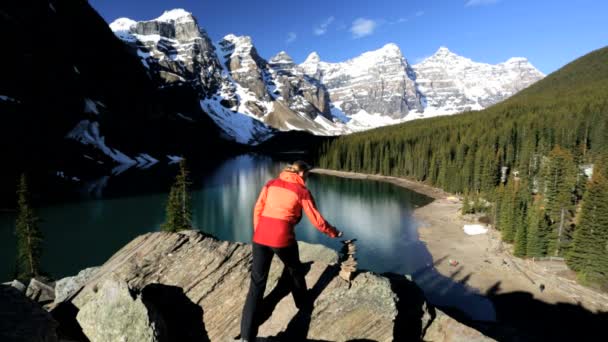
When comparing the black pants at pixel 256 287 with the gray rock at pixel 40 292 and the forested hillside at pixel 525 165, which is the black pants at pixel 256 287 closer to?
the gray rock at pixel 40 292

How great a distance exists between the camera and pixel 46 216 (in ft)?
210

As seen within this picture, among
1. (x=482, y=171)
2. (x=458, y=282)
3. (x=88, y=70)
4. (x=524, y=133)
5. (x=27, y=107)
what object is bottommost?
(x=458, y=282)

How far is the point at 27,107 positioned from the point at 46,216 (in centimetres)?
7291

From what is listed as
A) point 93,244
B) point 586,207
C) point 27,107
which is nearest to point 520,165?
point 586,207

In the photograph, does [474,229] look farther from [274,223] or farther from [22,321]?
[22,321]

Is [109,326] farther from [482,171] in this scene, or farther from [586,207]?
[482,171]

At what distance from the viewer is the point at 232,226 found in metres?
61.8

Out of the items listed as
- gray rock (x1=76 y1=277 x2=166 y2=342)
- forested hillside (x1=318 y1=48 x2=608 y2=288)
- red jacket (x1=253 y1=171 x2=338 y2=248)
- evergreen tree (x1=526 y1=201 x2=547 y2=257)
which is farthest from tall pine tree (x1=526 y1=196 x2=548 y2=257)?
gray rock (x1=76 y1=277 x2=166 y2=342)

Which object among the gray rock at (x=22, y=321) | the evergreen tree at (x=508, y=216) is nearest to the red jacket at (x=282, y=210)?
the gray rock at (x=22, y=321)

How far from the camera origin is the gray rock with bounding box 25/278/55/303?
12227 mm

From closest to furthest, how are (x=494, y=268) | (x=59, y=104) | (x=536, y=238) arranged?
(x=494, y=268), (x=536, y=238), (x=59, y=104)

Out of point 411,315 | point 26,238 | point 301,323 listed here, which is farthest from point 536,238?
point 26,238

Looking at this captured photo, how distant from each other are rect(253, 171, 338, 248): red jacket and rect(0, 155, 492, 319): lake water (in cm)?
3216

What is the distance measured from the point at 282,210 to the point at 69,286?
864cm
